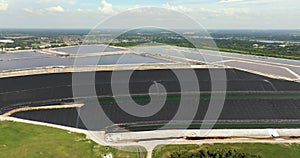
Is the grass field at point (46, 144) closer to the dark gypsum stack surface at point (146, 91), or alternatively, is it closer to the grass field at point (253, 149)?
the grass field at point (253, 149)

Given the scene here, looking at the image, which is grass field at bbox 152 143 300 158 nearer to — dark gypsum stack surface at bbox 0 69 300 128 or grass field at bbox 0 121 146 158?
grass field at bbox 0 121 146 158

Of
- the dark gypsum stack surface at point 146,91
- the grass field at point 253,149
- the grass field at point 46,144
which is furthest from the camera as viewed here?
the dark gypsum stack surface at point 146,91

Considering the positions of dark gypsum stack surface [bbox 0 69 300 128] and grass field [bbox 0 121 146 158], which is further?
dark gypsum stack surface [bbox 0 69 300 128]

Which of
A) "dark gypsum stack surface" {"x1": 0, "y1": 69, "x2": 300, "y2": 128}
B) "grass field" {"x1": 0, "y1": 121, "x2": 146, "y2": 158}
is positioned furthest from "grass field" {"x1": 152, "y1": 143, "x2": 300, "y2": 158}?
"dark gypsum stack surface" {"x1": 0, "y1": 69, "x2": 300, "y2": 128}

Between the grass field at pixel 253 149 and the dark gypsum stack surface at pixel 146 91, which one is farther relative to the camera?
the dark gypsum stack surface at pixel 146 91

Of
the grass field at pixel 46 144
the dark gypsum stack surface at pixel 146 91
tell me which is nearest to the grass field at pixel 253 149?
the grass field at pixel 46 144

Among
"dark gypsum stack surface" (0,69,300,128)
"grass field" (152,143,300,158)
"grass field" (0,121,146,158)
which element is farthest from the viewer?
"dark gypsum stack surface" (0,69,300,128)

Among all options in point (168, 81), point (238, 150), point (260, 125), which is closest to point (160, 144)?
point (238, 150)
